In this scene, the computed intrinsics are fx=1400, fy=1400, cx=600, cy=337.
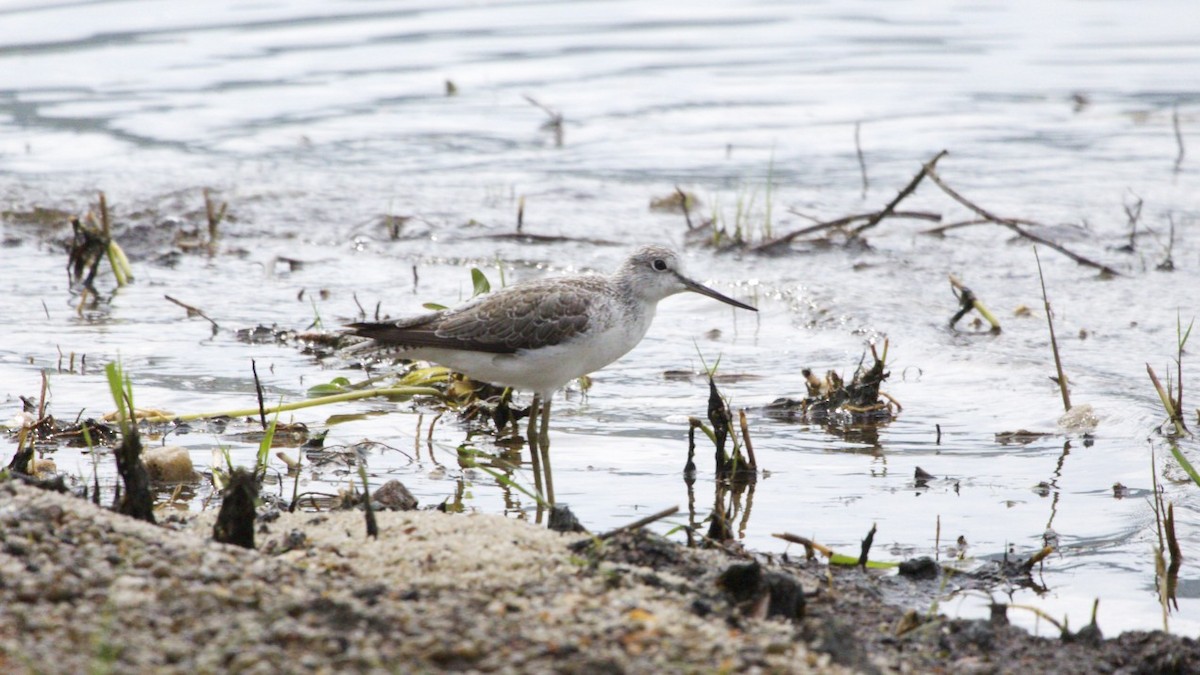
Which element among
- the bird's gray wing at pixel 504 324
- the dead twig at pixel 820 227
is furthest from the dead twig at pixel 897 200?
the bird's gray wing at pixel 504 324

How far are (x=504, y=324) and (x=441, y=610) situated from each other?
3.12 meters

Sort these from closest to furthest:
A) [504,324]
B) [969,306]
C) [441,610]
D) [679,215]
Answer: [441,610] < [504,324] < [969,306] < [679,215]

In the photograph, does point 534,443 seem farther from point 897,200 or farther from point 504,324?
point 897,200

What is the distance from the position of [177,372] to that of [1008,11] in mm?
15988

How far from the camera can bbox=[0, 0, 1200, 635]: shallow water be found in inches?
223

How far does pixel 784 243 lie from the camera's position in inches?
388

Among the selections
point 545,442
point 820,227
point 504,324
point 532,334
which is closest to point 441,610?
point 545,442

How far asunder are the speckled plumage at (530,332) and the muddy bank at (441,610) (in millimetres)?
2057

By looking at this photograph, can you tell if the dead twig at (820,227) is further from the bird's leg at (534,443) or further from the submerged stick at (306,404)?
the submerged stick at (306,404)

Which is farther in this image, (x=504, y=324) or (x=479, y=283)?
(x=479, y=283)

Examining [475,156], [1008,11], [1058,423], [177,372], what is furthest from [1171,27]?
[177,372]

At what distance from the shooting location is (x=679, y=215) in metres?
11.2

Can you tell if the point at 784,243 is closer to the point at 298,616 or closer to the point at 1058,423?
the point at 1058,423

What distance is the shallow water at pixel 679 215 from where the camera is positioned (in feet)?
18.6
